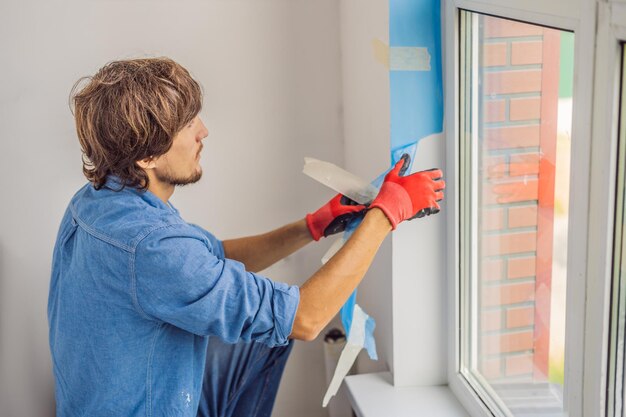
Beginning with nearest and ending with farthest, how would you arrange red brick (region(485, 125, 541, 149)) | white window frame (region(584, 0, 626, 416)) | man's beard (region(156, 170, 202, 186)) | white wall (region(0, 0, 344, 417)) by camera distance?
white window frame (region(584, 0, 626, 416)) < red brick (region(485, 125, 541, 149)) < man's beard (region(156, 170, 202, 186)) < white wall (region(0, 0, 344, 417))

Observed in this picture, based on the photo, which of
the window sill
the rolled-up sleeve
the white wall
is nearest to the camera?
the rolled-up sleeve

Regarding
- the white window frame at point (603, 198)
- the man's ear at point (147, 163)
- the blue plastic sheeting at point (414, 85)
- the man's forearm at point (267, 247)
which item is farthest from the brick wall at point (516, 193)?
the man's ear at point (147, 163)

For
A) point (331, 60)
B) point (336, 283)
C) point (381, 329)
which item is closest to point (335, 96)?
point (331, 60)

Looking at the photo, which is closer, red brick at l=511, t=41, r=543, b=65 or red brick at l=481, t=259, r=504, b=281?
red brick at l=511, t=41, r=543, b=65

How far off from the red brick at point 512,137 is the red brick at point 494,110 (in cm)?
2

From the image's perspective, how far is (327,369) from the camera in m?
2.18

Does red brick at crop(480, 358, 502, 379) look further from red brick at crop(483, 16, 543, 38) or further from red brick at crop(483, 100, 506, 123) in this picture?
red brick at crop(483, 16, 543, 38)

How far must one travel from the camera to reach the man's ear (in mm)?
1479

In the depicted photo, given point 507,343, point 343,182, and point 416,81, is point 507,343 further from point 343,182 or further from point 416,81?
point 416,81

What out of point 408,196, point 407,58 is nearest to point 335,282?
point 408,196

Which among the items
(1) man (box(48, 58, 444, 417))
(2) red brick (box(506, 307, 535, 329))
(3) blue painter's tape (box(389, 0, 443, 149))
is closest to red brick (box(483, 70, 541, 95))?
(3) blue painter's tape (box(389, 0, 443, 149))

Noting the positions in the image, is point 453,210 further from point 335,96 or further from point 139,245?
point 139,245

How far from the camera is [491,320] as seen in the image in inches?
67.4

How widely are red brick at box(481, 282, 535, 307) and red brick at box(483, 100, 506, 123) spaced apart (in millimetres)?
359
